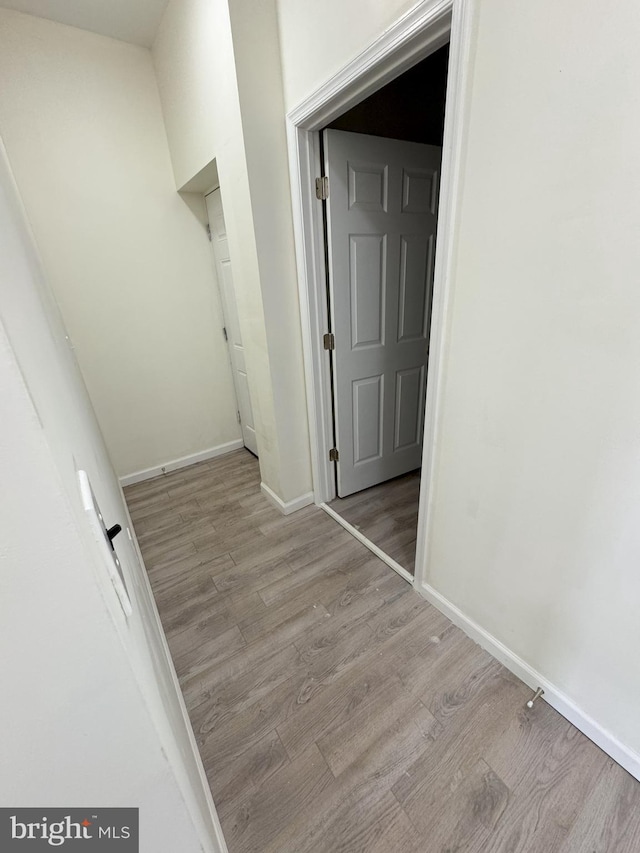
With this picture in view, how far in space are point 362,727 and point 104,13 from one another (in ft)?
11.4

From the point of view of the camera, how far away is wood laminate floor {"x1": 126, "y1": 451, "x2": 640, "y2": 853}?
967mm

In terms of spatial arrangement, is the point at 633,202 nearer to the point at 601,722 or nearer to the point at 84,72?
the point at 601,722

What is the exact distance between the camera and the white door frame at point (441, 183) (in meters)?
0.98

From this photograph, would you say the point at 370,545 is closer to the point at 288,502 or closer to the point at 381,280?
the point at 288,502

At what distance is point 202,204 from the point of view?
8.38 ft

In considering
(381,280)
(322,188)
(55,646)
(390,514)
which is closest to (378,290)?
(381,280)

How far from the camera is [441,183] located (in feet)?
3.45

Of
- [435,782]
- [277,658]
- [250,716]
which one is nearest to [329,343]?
[277,658]

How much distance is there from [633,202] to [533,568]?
3.41 ft

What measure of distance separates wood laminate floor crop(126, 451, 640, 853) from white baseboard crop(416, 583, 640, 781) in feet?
0.09

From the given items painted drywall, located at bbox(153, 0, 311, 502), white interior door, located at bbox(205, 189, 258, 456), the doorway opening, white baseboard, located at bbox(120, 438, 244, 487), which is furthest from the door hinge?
white baseboard, located at bbox(120, 438, 244, 487)

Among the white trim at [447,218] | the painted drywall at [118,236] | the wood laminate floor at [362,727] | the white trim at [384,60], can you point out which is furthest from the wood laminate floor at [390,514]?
the white trim at [384,60]

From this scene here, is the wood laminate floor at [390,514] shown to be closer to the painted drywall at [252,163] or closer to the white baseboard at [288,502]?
the white baseboard at [288,502]

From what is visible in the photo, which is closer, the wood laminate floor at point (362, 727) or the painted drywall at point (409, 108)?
the wood laminate floor at point (362, 727)
